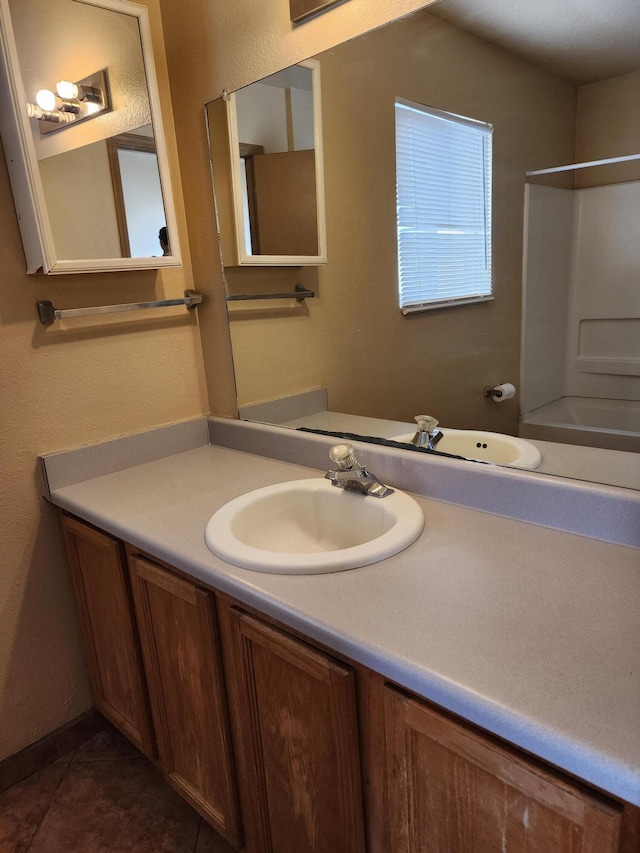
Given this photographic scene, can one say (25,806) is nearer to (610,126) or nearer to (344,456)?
(344,456)

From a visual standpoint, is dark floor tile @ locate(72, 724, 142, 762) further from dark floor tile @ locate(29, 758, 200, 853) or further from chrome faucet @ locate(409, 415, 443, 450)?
chrome faucet @ locate(409, 415, 443, 450)

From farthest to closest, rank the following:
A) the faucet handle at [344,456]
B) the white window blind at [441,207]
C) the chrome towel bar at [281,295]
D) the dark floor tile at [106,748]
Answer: the dark floor tile at [106,748]
the chrome towel bar at [281,295]
the faucet handle at [344,456]
the white window blind at [441,207]

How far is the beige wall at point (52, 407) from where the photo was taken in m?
1.43

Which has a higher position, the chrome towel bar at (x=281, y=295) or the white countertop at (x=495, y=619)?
the chrome towel bar at (x=281, y=295)

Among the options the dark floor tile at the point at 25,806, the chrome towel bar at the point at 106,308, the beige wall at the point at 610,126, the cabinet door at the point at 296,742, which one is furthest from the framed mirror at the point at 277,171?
the dark floor tile at the point at 25,806

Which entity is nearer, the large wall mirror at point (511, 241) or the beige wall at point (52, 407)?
the large wall mirror at point (511, 241)

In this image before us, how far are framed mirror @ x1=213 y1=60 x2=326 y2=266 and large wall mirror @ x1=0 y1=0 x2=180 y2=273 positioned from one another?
199 mm

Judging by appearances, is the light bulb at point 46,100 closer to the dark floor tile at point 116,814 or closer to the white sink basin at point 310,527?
the white sink basin at point 310,527

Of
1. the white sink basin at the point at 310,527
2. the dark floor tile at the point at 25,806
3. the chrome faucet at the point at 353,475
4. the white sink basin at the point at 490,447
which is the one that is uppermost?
the white sink basin at the point at 490,447

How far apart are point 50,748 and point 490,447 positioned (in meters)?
1.50

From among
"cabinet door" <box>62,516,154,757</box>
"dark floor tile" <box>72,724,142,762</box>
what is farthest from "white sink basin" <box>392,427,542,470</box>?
"dark floor tile" <box>72,724,142,762</box>

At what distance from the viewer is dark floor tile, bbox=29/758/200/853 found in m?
1.40

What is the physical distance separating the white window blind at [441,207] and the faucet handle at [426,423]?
0.26m

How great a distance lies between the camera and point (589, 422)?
3.46ft
